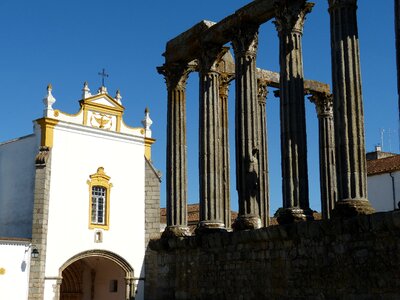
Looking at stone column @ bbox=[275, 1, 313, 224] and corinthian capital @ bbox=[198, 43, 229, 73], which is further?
corinthian capital @ bbox=[198, 43, 229, 73]

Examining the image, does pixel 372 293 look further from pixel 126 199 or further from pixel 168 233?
pixel 126 199

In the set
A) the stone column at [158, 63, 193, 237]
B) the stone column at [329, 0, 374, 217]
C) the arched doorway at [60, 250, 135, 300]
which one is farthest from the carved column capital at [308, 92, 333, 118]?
the arched doorway at [60, 250, 135, 300]

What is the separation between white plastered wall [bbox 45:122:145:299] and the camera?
1194 inches

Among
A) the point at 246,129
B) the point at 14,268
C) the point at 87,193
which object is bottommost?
the point at 14,268

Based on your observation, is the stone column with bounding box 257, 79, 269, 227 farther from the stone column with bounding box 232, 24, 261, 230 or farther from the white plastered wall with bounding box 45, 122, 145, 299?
the white plastered wall with bounding box 45, 122, 145, 299

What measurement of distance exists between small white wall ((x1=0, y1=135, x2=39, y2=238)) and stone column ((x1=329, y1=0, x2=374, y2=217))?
19368 millimetres

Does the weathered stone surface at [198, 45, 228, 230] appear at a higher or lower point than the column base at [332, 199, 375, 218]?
higher

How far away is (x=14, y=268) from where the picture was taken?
28312 mm

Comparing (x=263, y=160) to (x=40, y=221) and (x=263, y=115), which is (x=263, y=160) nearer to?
(x=263, y=115)

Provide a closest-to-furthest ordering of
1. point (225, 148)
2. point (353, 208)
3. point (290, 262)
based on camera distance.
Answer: point (353, 208), point (290, 262), point (225, 148)

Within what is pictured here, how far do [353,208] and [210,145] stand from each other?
6.03 m

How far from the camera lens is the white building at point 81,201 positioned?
97.0 feet

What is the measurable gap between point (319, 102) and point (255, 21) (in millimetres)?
6211

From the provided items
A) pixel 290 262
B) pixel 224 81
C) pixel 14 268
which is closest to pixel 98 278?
pixel 14 268
